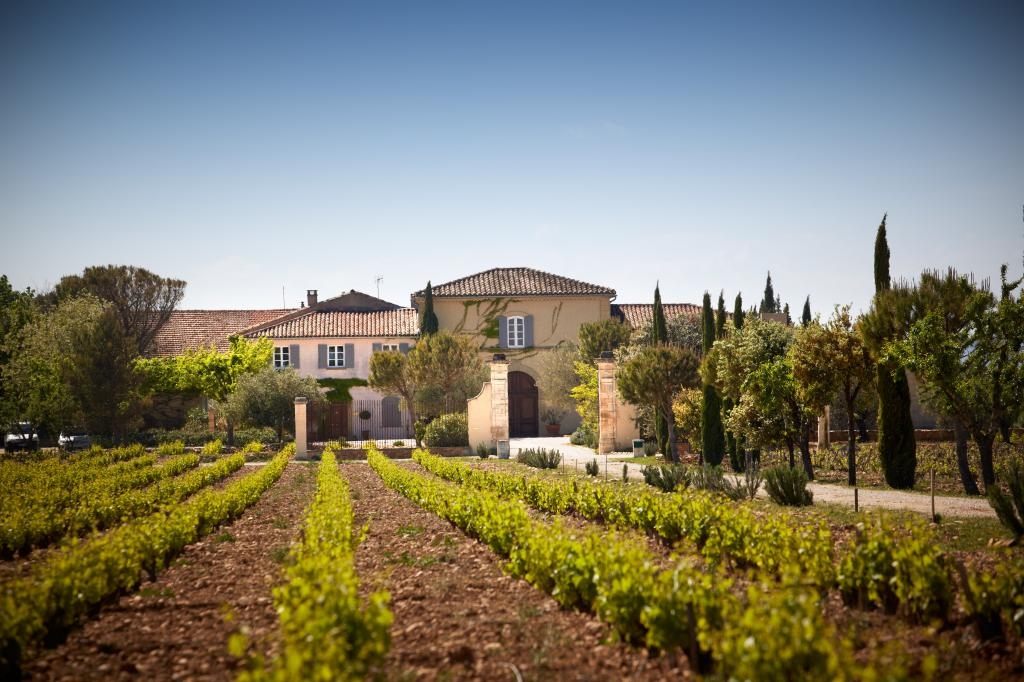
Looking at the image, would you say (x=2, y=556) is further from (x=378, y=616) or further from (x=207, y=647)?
(x=378, y=616)

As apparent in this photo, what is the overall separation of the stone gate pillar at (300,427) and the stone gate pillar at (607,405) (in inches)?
409

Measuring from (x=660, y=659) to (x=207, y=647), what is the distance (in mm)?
3446

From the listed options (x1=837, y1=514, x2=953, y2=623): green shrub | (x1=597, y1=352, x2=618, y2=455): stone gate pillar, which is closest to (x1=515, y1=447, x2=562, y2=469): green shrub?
(x1=597, y1=352, x2=618, y2=455): stone gate pillar

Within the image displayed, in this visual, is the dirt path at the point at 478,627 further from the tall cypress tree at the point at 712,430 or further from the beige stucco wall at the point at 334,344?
the beige stucco wall at the point at 334,344

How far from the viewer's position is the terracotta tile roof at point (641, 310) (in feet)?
153

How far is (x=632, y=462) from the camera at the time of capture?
24156 mm

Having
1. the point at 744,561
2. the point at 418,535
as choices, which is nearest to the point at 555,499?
the point at 418,535

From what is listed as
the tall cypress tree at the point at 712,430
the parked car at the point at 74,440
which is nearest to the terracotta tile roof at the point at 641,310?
the tall cypress tree at the point at 712,430

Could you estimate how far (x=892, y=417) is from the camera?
57.5 feet

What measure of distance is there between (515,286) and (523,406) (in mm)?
6688

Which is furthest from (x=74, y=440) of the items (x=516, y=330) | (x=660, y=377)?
(x=660, y=377)

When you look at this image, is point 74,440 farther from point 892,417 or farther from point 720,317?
point 892,417

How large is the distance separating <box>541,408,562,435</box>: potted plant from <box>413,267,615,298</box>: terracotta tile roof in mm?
6473

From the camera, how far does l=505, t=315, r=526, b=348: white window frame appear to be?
Answer: 44.9 m
